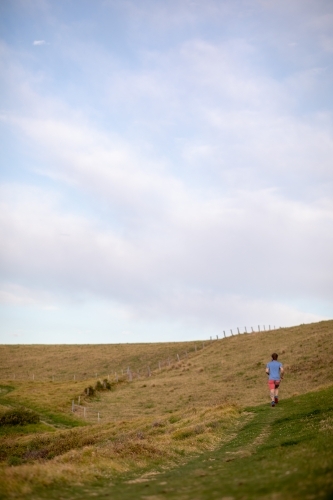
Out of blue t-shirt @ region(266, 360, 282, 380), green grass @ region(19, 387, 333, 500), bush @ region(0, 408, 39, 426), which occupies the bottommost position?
bush @ region(0, 408, 39, 426)

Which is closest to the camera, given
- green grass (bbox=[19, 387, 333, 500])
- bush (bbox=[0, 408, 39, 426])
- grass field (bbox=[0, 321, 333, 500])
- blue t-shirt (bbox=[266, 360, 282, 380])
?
green grass (bbox=[19, 387, 333, 500])

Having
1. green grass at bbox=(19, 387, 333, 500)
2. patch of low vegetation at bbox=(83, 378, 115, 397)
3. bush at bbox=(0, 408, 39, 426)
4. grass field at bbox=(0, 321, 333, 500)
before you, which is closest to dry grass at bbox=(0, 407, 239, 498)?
grass field at bbox=(0, 321, 333, 500)

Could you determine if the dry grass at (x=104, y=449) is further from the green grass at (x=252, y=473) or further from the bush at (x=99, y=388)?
the bush at (x=99, y=388)

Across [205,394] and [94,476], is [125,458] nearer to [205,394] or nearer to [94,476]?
[94,476]

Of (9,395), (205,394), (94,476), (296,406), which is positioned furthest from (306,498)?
(9,395)

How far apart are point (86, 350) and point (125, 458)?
10398 cm

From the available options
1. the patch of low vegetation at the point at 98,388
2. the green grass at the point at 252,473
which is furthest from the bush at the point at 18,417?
the green grass at the point at 252,473

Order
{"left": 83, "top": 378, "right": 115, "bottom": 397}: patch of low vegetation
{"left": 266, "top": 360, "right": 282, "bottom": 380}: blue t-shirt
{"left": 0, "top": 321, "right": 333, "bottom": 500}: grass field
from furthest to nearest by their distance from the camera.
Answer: {"left": 83, "top": 378, "right": 115, "bottom": 397}: patch of low vegetation → {"left": 266, "top": 360, "right": 282, "bottom": 380}: blue t-shirt → {"left": 0, "top": 321, "right": 333, "bottom": 500}: grass field

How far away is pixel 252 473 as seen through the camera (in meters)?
10.6

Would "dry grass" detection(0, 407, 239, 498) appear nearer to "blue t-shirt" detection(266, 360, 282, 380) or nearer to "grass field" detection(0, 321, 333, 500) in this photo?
"grass field" detection(0, 321, 333, 500)

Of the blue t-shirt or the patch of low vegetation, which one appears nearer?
the blue t-shirt

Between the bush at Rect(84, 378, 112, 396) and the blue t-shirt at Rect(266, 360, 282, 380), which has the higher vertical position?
the blue t-shirt at Rect(266, 360, 282, 380)

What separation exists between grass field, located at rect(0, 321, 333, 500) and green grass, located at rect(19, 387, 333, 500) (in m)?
0.05

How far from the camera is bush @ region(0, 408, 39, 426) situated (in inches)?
1554
